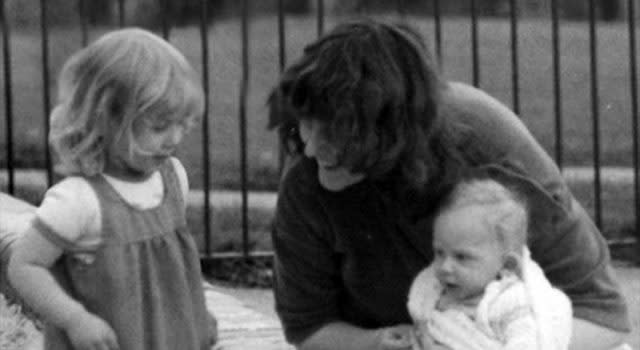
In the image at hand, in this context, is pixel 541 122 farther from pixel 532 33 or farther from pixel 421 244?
pixel 421 244

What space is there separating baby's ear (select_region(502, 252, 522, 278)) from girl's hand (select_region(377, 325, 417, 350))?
8.6 inches

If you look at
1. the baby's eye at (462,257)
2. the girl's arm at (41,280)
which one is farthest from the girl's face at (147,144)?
the baby's eye at (462,257)

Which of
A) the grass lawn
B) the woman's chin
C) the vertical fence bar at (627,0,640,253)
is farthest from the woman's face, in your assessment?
the grass lawn

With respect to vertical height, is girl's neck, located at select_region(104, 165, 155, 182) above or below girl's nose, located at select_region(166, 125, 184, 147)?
below

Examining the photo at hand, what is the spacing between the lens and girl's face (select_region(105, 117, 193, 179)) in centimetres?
367

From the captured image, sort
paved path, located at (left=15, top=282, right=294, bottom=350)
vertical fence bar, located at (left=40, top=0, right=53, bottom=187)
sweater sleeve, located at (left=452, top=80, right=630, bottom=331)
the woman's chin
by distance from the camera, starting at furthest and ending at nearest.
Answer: vertical fence bar, located at (left=40, top=0, right=53, bottom=187)
paved path, located at (left=15, top=282, right=294, bottom=350)
sweater sleeve, located at (left=452, top=80, right=630, bottom=331)
the woman's chin

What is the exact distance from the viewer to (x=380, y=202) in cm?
349

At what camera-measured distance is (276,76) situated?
9.80m

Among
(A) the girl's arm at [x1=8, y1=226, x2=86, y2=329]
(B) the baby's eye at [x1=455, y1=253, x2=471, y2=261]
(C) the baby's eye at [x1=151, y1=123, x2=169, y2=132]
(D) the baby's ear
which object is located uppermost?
(C) the baby's eye at [x1=151, y1=123, x2=169, y2=132]

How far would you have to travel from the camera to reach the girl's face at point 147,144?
3.67m

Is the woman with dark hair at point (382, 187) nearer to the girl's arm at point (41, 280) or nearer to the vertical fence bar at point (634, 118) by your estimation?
the girl's arm at point (41, 280)

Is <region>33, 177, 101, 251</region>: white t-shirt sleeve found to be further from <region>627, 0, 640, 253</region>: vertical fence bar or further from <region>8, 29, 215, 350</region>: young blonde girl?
<region>627, 0, 640, 253</region>: vertical fence bar

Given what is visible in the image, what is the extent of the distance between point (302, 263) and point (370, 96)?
22.7 inches

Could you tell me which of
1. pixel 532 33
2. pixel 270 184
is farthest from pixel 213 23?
pixel 270 184
